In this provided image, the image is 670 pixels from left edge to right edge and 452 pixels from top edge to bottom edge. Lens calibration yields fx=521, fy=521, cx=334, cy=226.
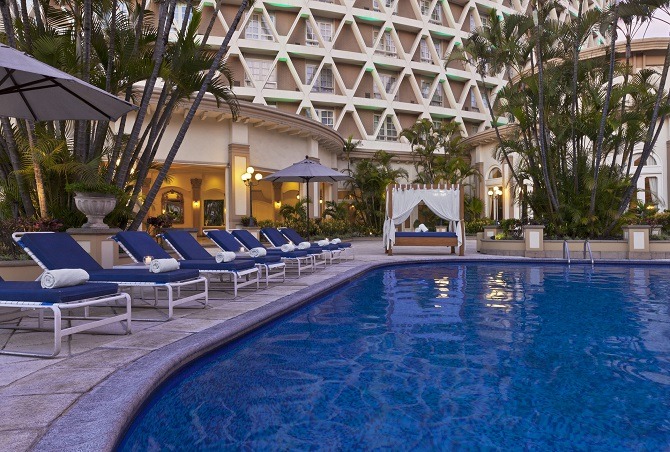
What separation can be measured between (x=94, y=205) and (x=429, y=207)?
34.6 ft

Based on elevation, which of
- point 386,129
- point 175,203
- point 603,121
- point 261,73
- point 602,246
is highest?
point 261,73

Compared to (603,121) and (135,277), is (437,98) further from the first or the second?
(135,277)

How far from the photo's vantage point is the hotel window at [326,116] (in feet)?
104

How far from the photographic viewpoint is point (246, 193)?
1992cm

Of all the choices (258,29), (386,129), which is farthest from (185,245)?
(386,129)

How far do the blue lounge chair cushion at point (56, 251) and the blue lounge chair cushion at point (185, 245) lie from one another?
197cm

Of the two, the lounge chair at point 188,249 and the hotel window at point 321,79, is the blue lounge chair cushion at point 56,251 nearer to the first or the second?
the lounge chair at point 188,249

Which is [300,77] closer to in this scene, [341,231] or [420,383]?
[341,231]

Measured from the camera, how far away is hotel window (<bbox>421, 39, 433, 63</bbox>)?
36.0 meters

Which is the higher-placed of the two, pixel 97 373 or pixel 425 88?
pixel 425 88

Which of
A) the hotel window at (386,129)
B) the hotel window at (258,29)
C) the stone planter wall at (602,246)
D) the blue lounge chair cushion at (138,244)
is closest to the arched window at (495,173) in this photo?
the hotel window at (386,129)

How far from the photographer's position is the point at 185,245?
8.03 meters

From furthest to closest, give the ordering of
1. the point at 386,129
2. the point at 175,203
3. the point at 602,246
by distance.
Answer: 1. the point at 386,129
2. the point at 175,203
3. the point at 602,246

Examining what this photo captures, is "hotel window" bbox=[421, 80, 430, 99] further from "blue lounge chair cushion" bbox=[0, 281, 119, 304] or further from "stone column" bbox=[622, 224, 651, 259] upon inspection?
"blue lounge chair cushion" bbox=[0, 281, 119, 304]
